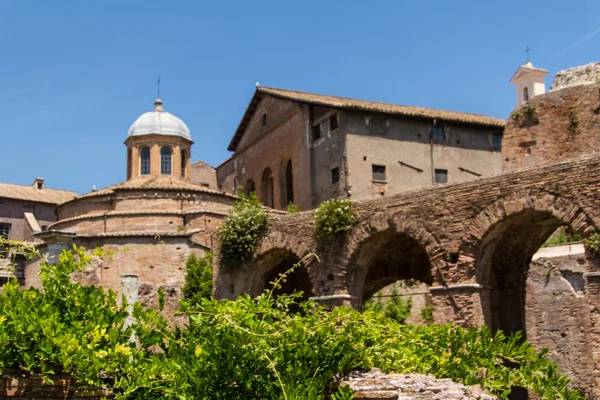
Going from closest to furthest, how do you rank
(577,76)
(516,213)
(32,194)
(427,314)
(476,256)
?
(516,213) → (476,256) → (577,76) → (427,314) → (32,194)

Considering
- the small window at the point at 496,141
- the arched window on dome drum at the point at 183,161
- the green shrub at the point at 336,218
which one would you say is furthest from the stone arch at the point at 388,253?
the arched window on dome drum at the point at 183,161

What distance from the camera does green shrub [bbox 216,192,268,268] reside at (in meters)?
19.3

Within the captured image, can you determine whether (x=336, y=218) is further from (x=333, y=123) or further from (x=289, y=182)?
(x=289, y=182)

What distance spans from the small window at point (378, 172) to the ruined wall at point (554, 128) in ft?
16.7

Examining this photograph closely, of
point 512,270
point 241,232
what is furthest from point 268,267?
point 512,270

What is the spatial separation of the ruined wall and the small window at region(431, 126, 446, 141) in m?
4.50

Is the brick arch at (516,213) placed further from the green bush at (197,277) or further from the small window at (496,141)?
the small window at (496,141)

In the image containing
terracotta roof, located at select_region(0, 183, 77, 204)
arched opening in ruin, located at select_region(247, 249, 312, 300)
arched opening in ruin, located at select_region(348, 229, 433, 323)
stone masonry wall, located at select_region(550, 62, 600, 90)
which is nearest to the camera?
arched opening in ruin, located at select_region(348, 229, 433, 323)

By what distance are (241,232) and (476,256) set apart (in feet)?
21.4

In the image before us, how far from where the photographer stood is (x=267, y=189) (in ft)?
115

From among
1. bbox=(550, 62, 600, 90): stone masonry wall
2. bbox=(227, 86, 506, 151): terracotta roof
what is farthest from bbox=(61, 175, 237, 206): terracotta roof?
bbox=(550, 62, 600, 90): stone masonry wall

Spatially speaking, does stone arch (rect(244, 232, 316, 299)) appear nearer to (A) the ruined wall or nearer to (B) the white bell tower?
(A) the ruined wall

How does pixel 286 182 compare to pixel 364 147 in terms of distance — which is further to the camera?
pixel 286 182

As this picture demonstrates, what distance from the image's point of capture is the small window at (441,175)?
102 ft
